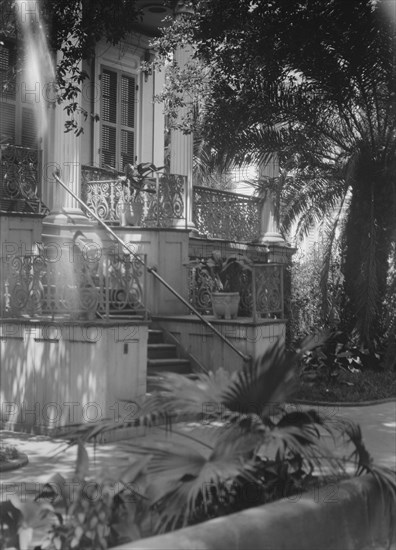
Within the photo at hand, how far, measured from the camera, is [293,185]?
17.1 m

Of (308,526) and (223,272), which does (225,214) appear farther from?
(308,526)

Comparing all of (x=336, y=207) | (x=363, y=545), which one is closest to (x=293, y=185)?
(x=336, y=207)

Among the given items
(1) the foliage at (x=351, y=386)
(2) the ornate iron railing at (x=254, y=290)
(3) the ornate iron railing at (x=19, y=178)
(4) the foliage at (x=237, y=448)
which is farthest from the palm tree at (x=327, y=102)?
(4) the foliage at (x=237, y=448)

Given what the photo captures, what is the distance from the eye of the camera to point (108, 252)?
35.7 ft

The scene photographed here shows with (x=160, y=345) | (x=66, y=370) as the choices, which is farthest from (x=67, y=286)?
(x=160, y=345)

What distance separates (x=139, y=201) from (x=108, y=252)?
5111 millimetres

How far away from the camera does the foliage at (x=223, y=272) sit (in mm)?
14273

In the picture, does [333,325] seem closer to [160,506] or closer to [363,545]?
[363,545]

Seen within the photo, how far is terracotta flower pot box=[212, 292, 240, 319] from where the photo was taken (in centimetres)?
1343

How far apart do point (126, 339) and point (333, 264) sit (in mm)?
7490

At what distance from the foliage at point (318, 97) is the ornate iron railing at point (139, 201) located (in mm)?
1185

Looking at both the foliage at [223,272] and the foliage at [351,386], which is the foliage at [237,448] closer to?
the foliage at [351,386]

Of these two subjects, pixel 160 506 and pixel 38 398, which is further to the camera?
pixel 38 398

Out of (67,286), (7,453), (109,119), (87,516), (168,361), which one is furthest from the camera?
(109,119)
